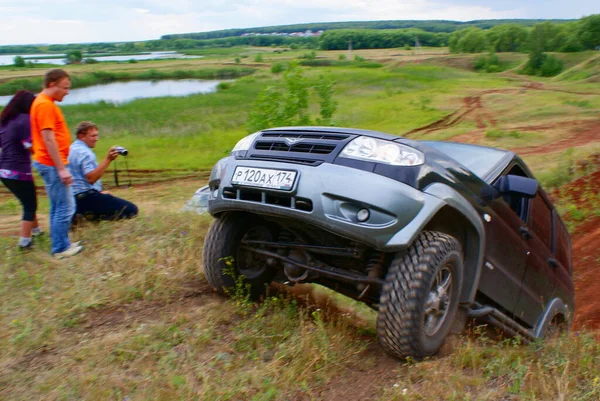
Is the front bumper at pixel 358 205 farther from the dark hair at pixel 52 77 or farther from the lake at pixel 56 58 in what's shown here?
the lake at pixel 56 58

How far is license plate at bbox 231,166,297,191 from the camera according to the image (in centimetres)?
311

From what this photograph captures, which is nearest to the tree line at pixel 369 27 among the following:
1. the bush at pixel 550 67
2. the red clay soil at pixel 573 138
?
the bush at pixel 550 67

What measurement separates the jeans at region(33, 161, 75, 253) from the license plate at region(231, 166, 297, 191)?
223 centimetres

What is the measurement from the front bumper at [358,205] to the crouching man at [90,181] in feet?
9.47

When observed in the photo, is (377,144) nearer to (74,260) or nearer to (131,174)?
(74,260)

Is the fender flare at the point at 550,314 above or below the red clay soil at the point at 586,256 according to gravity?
above

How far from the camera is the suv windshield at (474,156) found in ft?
13.2

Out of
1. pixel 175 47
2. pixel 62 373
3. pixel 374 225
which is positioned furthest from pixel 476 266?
pixel 175 47

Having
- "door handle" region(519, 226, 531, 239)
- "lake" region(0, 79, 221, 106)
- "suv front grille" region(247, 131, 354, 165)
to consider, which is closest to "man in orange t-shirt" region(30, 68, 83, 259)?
"suv front grille" region(247, 131, 354, 165)

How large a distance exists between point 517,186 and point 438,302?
982mm

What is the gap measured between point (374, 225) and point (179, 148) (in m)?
19.3

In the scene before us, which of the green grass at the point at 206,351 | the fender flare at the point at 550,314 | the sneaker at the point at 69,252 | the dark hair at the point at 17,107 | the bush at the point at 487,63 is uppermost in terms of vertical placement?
the dark hair at the point at 17,107

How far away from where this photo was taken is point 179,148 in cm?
2144

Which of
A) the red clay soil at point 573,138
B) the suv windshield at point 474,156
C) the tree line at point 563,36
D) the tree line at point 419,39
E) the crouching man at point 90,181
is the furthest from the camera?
the tree line at point 419,39
